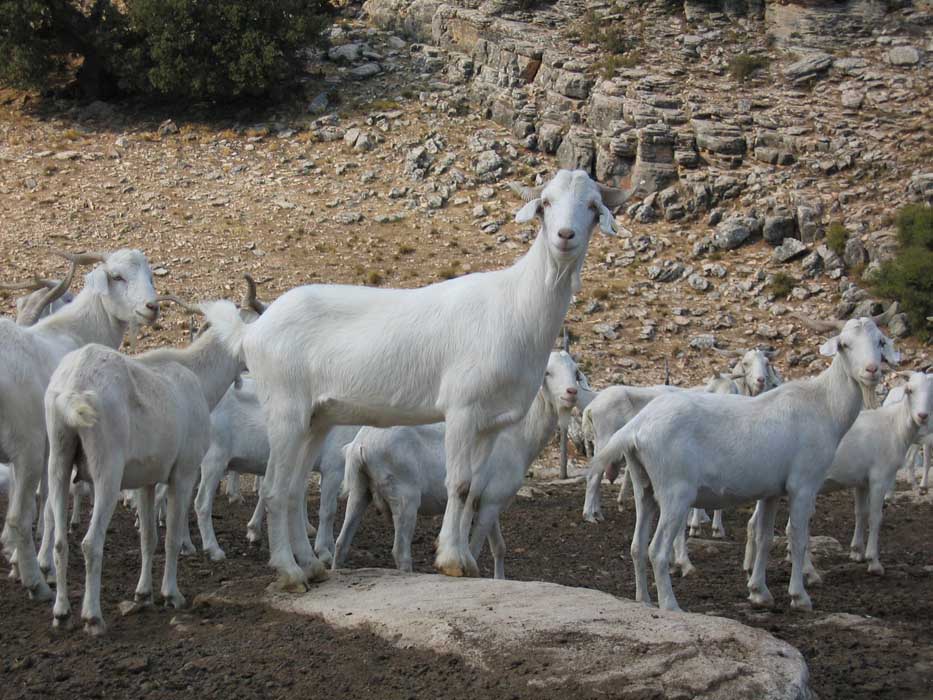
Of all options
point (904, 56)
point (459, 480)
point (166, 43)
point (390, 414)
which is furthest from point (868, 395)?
point (166, 43)

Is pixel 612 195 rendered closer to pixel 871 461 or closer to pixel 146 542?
pixel 146 542

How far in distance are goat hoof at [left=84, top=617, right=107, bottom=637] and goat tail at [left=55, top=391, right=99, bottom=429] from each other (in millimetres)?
1230

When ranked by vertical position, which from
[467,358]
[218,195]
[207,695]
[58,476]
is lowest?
[218,195]

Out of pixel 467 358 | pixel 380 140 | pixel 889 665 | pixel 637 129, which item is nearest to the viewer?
pixel 889 665

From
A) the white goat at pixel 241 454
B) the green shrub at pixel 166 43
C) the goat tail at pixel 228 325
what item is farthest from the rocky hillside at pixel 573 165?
the goat tail at pixel 228 325

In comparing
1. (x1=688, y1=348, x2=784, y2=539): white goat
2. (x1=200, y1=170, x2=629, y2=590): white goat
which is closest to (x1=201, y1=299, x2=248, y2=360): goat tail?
(x1=200, y1=170, x2=629, y2=590): white goat

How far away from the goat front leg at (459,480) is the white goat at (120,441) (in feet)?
6.28

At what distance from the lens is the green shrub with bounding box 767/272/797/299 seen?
117 ft

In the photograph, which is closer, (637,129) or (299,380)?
(299,380)

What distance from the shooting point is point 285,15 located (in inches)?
1870

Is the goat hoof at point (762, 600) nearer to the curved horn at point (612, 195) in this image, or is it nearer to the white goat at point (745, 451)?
the white goat at point (745, 451)

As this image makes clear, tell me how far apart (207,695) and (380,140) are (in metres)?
A: 38.2

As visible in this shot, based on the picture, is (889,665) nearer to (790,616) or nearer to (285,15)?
(790,616)

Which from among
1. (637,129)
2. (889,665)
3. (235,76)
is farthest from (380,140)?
(889,665)
